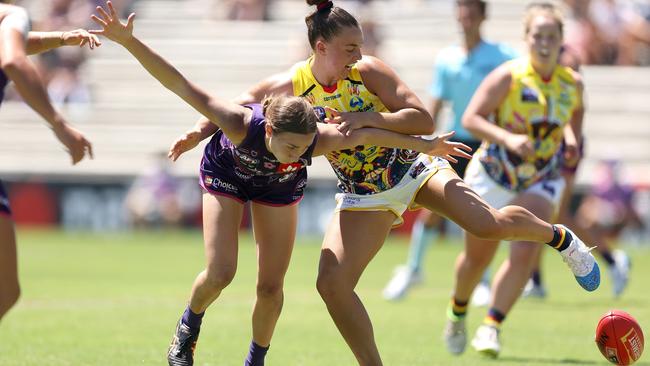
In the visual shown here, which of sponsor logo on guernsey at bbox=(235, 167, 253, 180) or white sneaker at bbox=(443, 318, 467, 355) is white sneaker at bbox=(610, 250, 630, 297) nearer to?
white sneaker at bbox=(443, 318, 467, 355)

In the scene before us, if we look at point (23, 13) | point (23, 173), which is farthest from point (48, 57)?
point (23, 13)

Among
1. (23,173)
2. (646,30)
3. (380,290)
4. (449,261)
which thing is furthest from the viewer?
(23,173)

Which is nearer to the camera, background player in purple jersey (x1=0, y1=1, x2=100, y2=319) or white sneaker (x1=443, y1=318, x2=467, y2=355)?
background player in purple jersey (x1=0, y1=1, x2=100, y2=319)

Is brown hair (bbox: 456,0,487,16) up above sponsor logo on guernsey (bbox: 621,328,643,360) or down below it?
above

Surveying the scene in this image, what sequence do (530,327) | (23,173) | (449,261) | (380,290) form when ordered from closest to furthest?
(530,327) < (380,290) < (449,261) < (23,173)

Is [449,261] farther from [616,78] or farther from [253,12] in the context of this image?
[253,12]

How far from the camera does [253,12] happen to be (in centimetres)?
2523

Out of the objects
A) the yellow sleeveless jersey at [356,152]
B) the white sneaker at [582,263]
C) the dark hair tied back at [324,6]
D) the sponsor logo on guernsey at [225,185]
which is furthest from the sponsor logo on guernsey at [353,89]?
the white sneaker at [582,263]

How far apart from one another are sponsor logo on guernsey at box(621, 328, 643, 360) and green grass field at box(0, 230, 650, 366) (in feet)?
3.41

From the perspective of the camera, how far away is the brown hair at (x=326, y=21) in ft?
21.3

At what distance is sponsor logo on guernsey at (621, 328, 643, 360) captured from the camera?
698 centimetres

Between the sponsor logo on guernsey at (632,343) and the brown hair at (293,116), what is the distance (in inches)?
93.6

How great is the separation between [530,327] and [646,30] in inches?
528

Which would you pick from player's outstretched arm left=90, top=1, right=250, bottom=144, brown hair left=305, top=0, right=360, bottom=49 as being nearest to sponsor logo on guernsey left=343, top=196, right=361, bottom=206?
player's outstretched arm left=90, top=1, right=250, bottom=144
